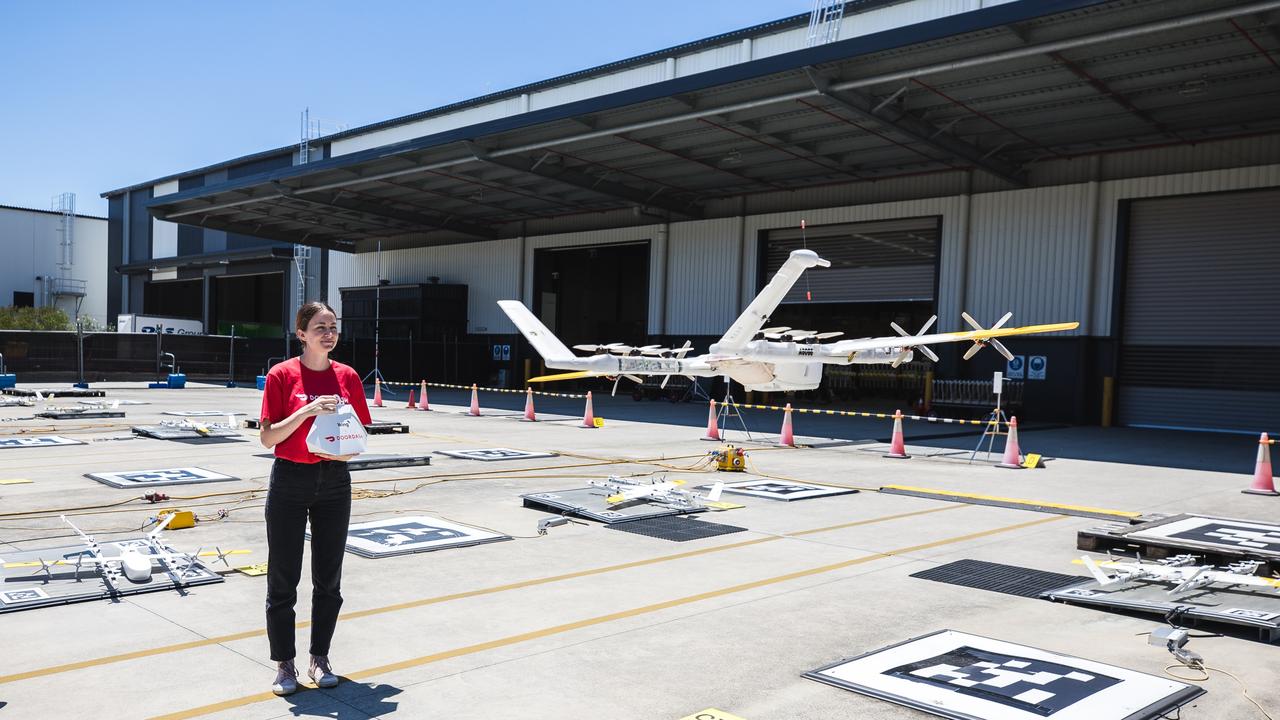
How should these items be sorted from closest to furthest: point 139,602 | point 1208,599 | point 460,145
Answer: point 139,602, point 1208,599, point 460,145

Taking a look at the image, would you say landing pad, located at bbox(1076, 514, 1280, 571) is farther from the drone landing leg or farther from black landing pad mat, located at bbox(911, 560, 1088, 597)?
the drone landing leg

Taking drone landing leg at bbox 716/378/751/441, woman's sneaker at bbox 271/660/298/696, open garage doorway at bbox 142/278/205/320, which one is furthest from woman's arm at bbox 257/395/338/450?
open garage doorway at bbox 142/278/205/320

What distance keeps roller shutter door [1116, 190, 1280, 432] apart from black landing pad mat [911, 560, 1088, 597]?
2408cm

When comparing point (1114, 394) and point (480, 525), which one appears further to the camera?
point (1114, 394)

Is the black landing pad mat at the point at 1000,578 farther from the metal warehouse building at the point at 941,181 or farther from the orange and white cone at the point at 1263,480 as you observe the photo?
the metal warehouse building at the point at 941,181

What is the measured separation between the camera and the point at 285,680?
5129 millimetres

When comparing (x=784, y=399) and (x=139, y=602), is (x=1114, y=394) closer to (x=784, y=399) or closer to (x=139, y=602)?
(x=784, y=399)

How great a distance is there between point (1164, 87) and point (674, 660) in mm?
24851

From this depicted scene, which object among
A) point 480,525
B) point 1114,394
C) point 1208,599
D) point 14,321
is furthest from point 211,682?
point 14,321

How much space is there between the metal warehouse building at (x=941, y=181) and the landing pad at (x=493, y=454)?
11.8 m

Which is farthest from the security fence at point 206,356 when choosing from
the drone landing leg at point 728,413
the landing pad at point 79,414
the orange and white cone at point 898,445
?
the orange and white cone at point 898,445

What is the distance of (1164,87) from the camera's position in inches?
961

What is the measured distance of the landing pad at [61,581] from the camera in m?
6.81

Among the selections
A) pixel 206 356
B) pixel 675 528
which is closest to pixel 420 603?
pixel 675 528
